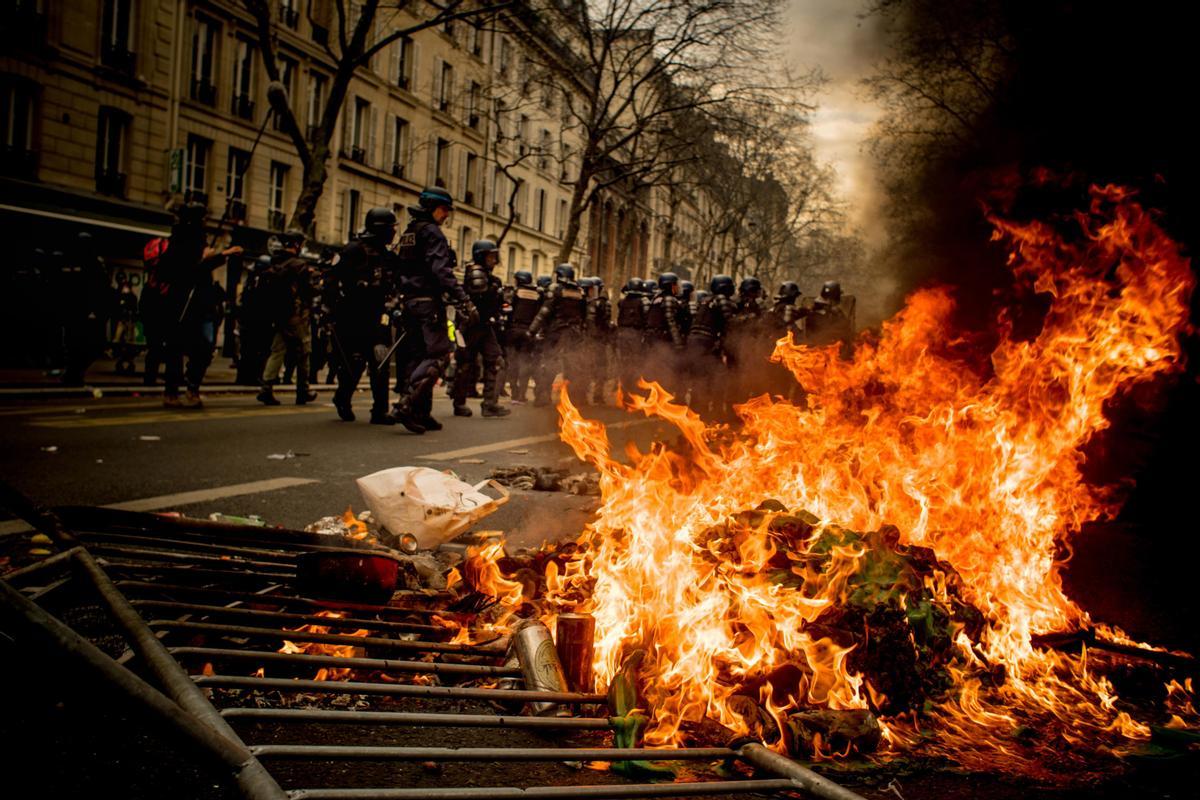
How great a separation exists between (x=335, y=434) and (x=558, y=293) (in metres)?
7.21

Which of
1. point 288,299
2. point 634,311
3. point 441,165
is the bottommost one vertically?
point 288,299

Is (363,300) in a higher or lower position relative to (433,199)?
lower

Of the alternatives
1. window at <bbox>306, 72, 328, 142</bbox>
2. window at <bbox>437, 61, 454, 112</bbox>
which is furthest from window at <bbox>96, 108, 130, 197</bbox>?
window at <bbox>437, 61, 454, 112</bbox>

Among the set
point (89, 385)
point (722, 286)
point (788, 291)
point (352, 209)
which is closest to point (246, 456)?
point (89, 385)

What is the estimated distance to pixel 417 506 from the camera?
4.11 m

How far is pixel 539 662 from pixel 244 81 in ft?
99.8

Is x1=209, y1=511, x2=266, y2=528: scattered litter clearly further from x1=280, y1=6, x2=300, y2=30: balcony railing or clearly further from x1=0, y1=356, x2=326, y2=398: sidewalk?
x1=280, y1=6, x2=300, y2=30: balcony railing

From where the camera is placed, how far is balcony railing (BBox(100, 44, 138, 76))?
23125 millimetres

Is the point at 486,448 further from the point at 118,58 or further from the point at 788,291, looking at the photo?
the point at 118,58

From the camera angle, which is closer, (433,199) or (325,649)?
(325,649)

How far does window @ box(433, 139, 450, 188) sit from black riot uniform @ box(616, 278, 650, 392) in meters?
25.9

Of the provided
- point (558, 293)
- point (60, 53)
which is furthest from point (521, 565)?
point (60, 53)

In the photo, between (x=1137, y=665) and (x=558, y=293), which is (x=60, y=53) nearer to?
(x=558, y=293)

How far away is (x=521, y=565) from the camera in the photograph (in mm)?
3758
